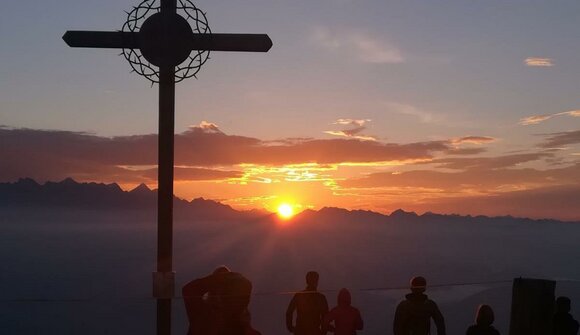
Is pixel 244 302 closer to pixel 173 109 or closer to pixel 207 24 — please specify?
pixel 173 109

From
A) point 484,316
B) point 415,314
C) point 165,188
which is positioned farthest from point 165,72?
point 484,316

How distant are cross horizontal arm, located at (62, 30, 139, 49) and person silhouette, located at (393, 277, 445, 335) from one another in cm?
535

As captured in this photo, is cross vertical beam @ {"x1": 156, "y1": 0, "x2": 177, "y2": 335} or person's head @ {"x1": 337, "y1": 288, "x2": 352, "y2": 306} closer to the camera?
cross vertical beam @ {"x1": 156, "y1": 0, "x2": 177, "y2": 335}

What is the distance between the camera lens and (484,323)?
28.9ft

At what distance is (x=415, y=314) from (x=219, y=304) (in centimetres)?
414

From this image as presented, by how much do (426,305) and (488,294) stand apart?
621ft

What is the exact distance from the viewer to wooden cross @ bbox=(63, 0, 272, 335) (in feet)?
30.1

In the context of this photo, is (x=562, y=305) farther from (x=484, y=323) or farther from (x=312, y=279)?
(x=312, y=279)

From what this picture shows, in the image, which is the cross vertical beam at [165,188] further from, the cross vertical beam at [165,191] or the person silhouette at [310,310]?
the person silhouette at [310,310]

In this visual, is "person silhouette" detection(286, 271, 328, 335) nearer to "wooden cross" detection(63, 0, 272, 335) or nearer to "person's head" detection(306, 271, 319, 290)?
"person's head" detection(306, 271, 319, 290)

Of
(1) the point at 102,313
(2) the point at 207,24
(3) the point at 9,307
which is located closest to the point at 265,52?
(2) the point at 207,24

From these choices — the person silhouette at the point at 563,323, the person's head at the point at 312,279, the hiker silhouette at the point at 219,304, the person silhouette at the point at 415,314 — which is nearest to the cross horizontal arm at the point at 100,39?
the hiker silhouette at the point at 219,304

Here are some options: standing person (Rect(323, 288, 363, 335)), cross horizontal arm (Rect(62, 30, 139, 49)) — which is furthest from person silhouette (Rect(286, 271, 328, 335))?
cross horizontal arm (Rect(62, 30, 139, 49))

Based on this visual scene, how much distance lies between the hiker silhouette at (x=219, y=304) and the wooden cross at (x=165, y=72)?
5.65 ft
